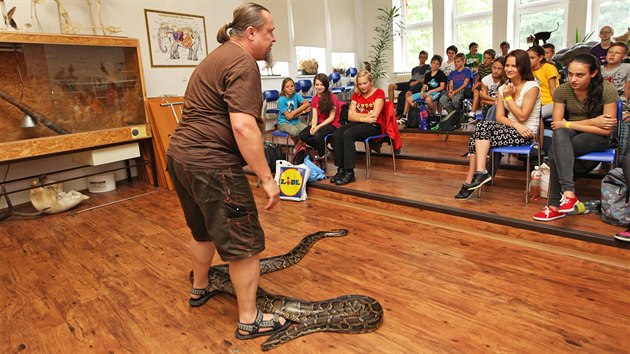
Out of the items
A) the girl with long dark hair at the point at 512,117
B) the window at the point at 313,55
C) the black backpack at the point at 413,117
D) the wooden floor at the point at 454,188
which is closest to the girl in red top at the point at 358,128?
the wooden floor at the point at 454,188

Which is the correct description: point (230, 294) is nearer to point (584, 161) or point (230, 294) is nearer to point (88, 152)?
point (584, 161)

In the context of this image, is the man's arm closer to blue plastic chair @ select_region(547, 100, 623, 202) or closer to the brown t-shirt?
the brown t-shirt

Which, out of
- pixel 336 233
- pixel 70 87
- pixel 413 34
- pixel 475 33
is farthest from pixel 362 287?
pixel 413 34

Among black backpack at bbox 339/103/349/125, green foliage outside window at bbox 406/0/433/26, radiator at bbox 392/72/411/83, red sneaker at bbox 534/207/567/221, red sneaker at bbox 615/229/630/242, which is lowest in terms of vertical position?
red sneaker at bbox 615/229/630/242

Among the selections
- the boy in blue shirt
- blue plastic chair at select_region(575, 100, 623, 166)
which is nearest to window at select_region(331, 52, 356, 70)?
the boy in blue shirt

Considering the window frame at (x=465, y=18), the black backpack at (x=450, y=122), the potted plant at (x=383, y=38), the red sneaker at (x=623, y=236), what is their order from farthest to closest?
the potted plant at (x=383, y=38)
the window frame at (x=465, y=18)
the black backpack at (x=450, y=122)
the red sneaker at (x=623, y=236)

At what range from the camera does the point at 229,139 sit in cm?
169

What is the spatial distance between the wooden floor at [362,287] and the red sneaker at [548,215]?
149 mm

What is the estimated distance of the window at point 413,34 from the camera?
35.2 feet

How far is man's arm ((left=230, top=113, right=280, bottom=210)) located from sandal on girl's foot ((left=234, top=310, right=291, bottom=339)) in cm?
63

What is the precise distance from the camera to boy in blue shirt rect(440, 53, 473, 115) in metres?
6.05

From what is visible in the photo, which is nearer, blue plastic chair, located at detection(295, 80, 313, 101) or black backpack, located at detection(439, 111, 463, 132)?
black backpack, located at detection(439, 111, 463, 132)

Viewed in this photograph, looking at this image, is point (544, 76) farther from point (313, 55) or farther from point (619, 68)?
point (313, 55)

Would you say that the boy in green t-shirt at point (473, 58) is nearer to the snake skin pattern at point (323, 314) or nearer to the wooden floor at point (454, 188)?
the wooden floor at point (454, 188)
